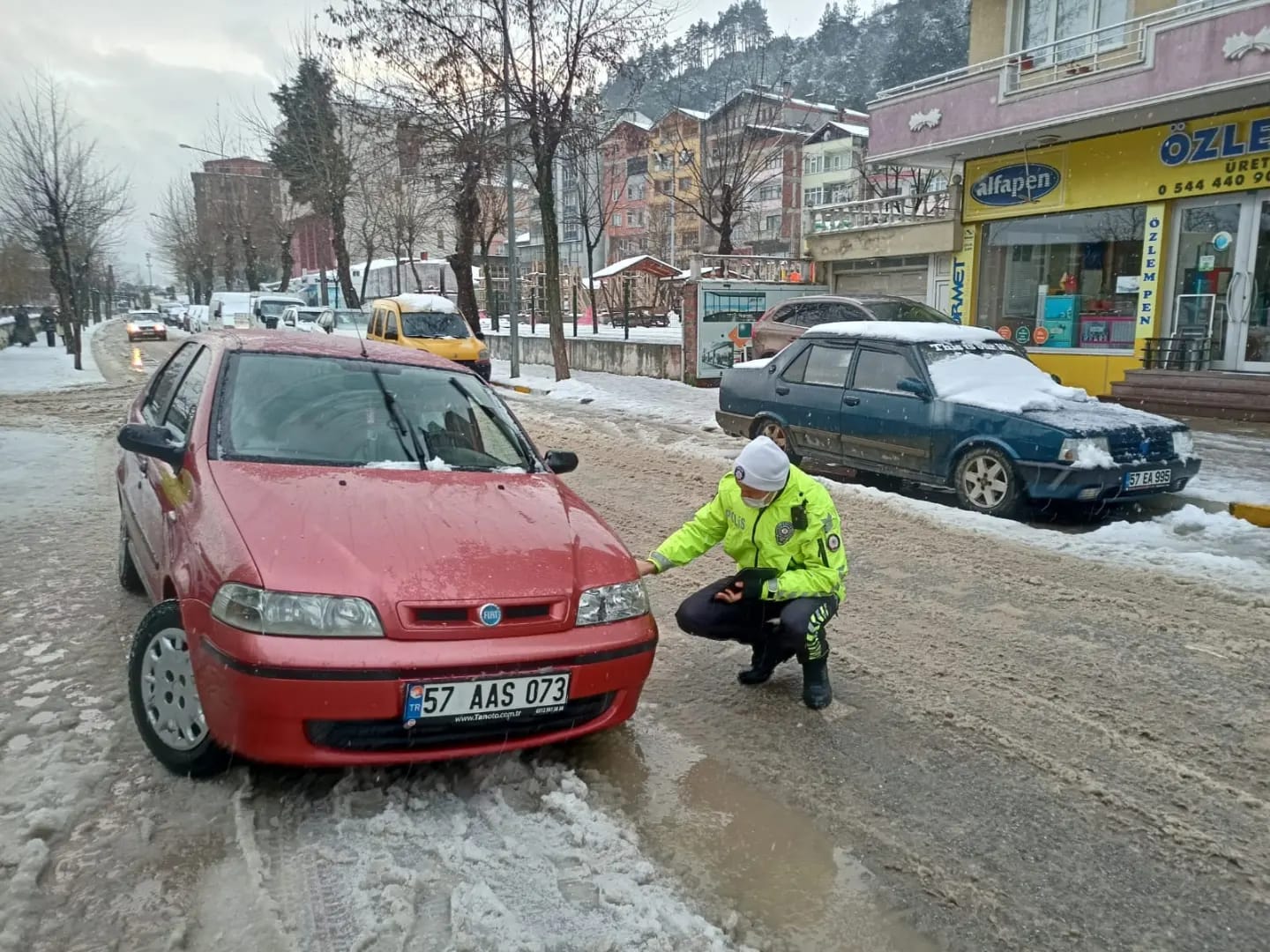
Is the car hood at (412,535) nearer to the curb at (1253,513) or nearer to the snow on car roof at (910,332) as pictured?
the snow on car roof at (910,332)

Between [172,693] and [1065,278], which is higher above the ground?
[1065,278]

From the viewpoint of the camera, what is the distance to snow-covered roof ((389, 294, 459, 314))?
18.5 metres

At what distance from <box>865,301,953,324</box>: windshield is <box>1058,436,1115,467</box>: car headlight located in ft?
21.5

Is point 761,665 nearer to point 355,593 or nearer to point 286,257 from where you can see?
point 355,593

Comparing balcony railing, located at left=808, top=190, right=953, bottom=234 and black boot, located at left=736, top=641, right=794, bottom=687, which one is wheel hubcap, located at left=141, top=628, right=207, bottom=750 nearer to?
black boot, located at left=736, top=641, right=794, bottom=687

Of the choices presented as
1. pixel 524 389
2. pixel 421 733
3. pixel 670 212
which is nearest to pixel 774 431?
pixel 421 733

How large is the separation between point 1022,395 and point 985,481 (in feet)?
2.94

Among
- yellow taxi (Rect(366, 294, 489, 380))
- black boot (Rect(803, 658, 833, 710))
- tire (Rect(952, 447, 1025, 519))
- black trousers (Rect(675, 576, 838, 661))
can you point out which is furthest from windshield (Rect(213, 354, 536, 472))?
yellow taxi (Rect(366, 294, 489, 380))

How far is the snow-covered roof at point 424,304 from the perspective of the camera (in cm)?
1848

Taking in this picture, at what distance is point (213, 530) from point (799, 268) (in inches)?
716

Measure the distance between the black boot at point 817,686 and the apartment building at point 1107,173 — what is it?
11432 mm

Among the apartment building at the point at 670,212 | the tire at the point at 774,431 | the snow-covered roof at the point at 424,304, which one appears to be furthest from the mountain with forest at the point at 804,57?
the tire at the point at 774,431

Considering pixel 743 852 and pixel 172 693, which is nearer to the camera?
pixel 743 852

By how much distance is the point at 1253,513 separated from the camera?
7.41 m
